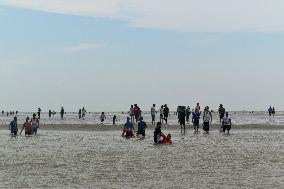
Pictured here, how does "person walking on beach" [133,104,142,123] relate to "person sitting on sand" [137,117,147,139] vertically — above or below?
above

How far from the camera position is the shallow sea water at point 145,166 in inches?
574

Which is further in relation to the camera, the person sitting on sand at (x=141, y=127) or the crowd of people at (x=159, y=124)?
the person sitting on sand at (x=141, y=127)

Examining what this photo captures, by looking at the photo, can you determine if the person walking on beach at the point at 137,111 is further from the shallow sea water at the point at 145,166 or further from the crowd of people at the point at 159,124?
the shallow sea water at the point at 145,166

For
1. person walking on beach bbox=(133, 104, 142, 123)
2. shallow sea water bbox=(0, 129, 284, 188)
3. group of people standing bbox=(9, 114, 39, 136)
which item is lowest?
shallow sea water bbox=(0, 129, 284, 188)

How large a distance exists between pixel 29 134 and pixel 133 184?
2450 cm

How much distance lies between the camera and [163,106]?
45.0 m

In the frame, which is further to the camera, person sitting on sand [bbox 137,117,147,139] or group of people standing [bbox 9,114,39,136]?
group of people standing [bbox 9,114,39,136]

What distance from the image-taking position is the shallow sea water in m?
14.6

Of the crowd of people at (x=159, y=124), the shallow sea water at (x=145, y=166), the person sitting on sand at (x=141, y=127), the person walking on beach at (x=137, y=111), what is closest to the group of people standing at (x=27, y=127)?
the crowd of people at (x=159, y=124)

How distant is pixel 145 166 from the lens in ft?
59.1

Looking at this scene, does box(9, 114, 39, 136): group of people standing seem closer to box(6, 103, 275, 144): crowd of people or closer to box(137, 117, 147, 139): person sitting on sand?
box(6, 103, 275, 144): crowd of people

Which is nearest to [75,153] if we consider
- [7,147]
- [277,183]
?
[7,147]

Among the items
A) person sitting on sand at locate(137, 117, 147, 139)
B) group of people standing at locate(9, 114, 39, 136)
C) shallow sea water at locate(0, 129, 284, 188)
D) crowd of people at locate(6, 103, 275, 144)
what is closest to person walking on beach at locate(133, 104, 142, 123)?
crowd of people at locate(6, 103, 275, 144)

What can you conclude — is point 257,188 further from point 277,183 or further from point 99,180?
point 99,180
